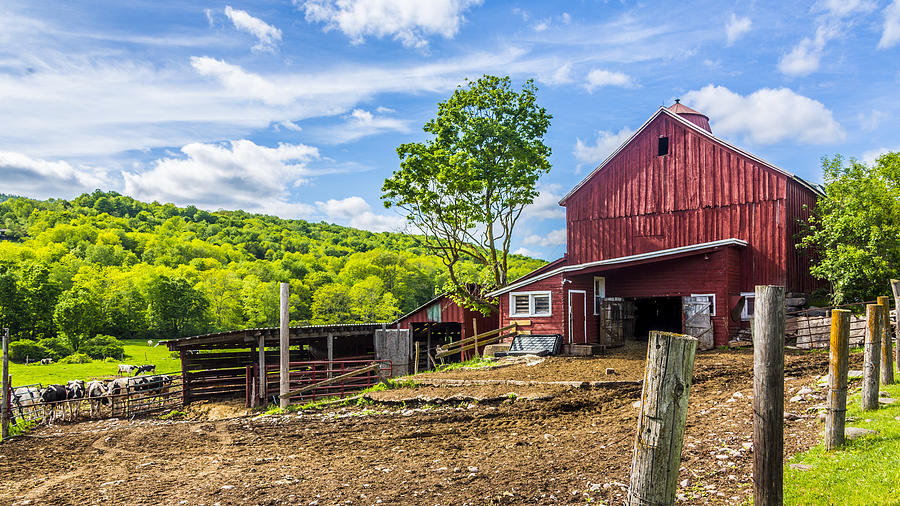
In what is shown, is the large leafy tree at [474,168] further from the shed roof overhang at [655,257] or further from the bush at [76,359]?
the bush at [76,359]

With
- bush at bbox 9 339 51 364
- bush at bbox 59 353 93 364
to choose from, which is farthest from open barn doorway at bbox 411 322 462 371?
bush at bbox 9 339 51 364

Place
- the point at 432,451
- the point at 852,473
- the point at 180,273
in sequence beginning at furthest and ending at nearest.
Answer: the point at 180,273 < the point at 432,451 < the point at 852,473

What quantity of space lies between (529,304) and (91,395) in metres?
18.4

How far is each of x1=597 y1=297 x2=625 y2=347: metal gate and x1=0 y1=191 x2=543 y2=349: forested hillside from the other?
30550mm

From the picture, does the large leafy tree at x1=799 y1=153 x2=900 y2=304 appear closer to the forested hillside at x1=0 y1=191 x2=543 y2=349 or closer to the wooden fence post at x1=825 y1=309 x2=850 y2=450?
the wooden fence post at x1=825 y1=309 x2=850 y2=450

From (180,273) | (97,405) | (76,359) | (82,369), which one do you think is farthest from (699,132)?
(180,273)

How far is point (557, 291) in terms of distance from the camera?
22.7 meters

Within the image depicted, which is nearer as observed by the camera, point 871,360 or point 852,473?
point 852,473

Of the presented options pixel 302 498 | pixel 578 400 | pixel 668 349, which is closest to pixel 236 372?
pixel 578 400

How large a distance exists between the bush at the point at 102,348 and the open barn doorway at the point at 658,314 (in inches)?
1790

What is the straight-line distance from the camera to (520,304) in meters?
23.9

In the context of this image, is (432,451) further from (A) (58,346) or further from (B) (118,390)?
(A) (58,346)

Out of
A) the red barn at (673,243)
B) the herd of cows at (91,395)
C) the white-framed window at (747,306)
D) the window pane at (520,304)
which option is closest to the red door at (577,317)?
the red barn at (673,243)

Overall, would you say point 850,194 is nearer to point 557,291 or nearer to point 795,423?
point 557,291
